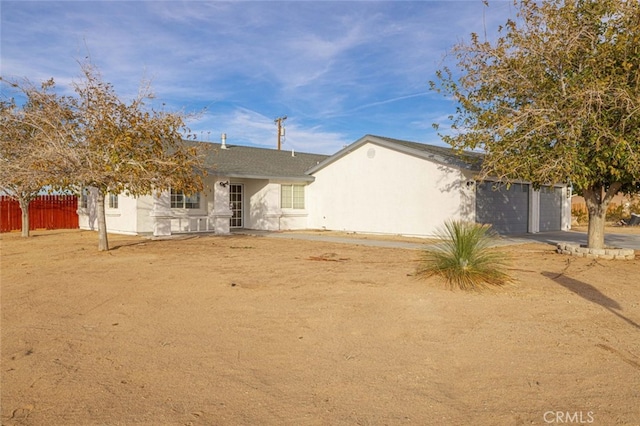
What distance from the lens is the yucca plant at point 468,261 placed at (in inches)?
334

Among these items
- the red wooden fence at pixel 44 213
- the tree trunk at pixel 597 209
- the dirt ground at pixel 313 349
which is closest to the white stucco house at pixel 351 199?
the red wooden fence at pixel 44 213

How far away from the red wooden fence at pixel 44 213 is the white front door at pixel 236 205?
8618 millimetres

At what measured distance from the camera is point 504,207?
20203 mm

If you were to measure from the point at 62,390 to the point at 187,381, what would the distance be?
3.37 feet

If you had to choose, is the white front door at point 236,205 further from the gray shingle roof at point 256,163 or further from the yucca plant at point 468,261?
the yucca plant at point 468,261

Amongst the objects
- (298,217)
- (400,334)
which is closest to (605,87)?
(400,334)

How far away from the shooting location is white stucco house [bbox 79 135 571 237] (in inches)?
734

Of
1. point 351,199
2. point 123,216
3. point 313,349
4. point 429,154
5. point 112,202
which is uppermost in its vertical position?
point 429,154

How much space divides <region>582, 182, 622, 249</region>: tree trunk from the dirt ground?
134 inches

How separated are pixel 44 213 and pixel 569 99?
938 inches

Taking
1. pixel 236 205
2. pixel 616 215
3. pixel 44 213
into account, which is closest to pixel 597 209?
pixel 236 205

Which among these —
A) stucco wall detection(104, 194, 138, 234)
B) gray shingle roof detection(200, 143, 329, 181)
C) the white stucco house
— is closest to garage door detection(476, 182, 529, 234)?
the white stucco house

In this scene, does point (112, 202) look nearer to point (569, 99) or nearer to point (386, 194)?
point (386, 194)

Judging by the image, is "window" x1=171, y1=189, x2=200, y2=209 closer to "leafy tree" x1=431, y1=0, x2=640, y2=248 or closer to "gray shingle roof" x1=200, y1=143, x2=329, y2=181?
"gray shingle roof" x1=200, y1=143, x2=329, y2=181
